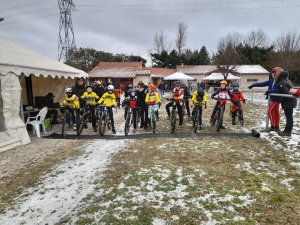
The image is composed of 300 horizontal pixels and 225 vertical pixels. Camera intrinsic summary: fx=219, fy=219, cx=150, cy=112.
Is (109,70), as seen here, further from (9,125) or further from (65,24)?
(9,125)

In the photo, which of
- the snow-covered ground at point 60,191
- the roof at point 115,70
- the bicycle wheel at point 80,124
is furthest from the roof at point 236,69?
the snow-covered ground at point 60,191

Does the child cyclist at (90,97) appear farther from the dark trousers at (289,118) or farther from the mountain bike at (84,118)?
the dark trousers at (289,118)

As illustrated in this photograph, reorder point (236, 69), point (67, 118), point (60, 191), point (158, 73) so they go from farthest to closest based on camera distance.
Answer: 1. point (158, 73)
2. point (236, 69)
3. point (67, 118)
4. point (60, 191)

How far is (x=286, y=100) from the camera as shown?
5.85 metres

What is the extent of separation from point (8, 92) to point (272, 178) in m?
6.79

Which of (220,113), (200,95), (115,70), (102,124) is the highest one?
(115,70)

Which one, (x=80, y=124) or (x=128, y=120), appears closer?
(x=128, y=120)

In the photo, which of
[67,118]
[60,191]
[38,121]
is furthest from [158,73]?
[60,191]

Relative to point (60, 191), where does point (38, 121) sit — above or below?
above

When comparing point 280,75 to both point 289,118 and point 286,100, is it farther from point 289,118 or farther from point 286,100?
point 289,118

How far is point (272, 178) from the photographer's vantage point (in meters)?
3.84

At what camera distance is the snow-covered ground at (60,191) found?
3.00 metres

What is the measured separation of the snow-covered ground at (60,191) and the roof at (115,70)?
30775 mm

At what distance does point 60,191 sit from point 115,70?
34.9m
